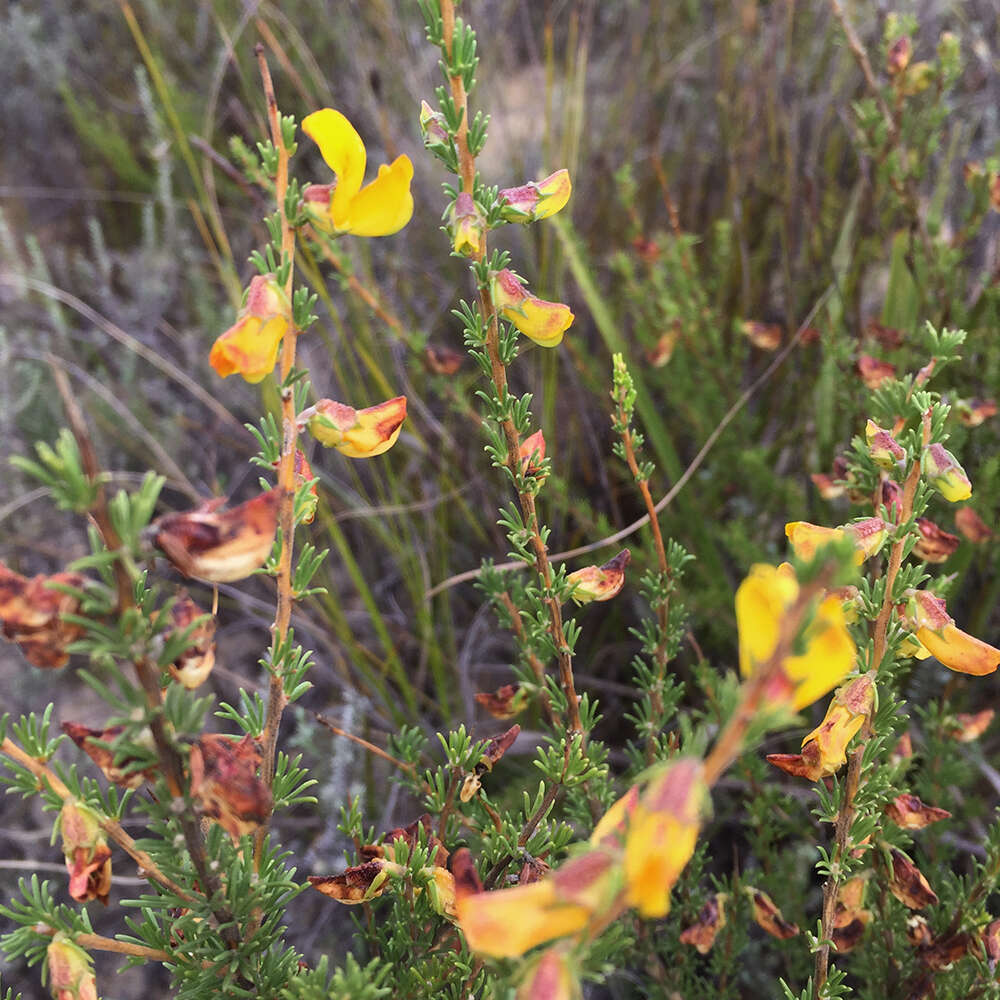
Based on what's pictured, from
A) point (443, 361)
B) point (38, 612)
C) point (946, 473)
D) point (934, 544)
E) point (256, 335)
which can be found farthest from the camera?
point (443, 361)

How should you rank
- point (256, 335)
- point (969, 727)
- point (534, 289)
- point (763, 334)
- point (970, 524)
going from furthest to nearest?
point (534, 289) → point (763, 334) → point (970, 524) → point (969, 727) → point (256, 335)

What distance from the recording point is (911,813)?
2.43 ft

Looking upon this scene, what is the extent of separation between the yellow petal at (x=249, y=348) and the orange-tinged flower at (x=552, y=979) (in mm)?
378

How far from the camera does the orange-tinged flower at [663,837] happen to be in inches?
13.8

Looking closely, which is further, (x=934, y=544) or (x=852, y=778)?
(x=934, y=544)

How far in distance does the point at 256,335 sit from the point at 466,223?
0.19 meters

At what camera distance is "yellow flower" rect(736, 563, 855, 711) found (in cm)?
36

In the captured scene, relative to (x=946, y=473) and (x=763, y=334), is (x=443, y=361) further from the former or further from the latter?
(x=946, y=473)

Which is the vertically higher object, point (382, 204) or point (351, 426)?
point (382, 204)

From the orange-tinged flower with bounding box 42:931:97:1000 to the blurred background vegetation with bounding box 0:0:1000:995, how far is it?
0.80 metres

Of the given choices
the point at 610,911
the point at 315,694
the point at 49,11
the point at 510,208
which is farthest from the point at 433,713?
the point at 49,11

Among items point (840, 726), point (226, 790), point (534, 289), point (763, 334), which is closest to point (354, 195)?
point (226, 790)

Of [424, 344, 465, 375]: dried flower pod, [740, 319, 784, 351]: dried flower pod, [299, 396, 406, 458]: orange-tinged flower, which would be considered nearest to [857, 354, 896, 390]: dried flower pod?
[740, 319, 784, 351]: dried flower pod

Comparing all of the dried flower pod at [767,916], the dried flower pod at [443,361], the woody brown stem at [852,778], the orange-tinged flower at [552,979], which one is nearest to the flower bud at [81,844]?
the orange-tinged flower at [552,979]
